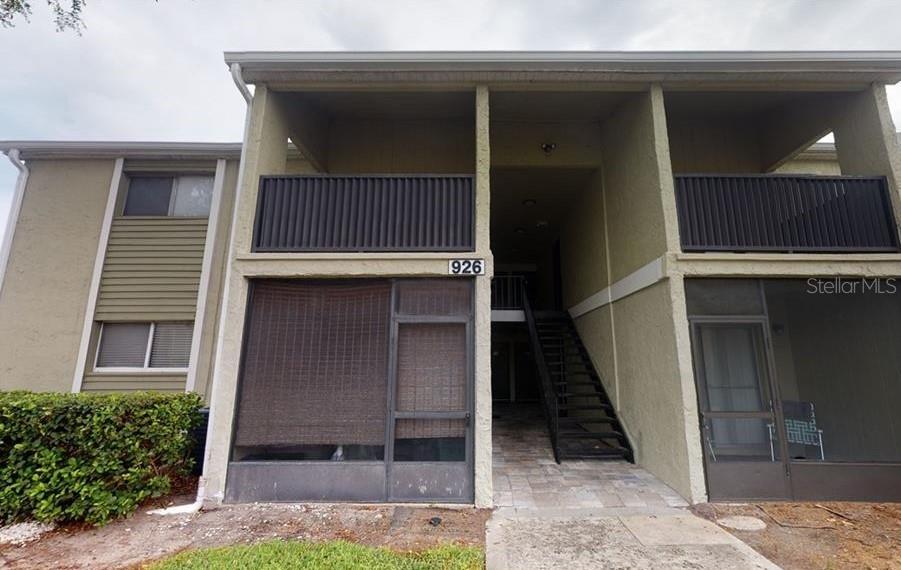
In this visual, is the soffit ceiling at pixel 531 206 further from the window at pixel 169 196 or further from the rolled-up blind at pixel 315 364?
the window at pixel 169 196

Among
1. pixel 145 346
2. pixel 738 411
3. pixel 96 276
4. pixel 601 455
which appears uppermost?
pixel 96 276

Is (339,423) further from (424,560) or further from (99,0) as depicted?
(99,0)

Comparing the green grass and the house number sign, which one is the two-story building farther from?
the green grass

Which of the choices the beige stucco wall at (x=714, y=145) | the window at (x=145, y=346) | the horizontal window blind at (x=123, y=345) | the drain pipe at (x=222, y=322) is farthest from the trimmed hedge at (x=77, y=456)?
the beige stucco wall at (x=714, y=145)

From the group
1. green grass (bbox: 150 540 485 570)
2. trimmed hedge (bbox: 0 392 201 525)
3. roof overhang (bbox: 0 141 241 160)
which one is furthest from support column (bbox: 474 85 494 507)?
roof overhang (bbox: 0 141 241 160)

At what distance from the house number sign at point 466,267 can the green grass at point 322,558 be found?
2.77 meters

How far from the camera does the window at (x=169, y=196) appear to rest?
707 cm

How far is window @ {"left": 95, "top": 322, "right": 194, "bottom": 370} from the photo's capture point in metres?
6.54

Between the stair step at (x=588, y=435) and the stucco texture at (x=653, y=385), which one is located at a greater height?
the stucco texture at (x=653, y=385)

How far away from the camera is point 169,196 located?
7148 mm

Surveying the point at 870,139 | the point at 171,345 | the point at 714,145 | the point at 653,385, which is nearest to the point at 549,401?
the point at 653,385

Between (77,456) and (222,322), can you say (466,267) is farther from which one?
(77,456)

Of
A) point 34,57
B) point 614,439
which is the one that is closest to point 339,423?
point 614,439

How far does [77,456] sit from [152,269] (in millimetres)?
4016
